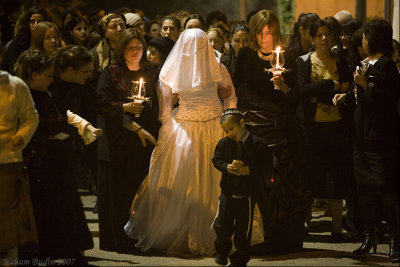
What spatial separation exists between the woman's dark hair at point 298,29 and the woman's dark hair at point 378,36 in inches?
65.9

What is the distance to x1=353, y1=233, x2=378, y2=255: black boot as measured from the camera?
30.2ft

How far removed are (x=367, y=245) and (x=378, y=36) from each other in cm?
222

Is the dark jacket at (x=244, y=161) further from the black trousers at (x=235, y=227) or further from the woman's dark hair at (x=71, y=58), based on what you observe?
the woman's dark hair at (x=71, y=58)

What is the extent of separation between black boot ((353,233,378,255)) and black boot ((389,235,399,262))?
32cm

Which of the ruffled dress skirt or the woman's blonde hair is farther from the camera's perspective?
the woman's blonde hair

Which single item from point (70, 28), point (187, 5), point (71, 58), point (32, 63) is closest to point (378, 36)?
point (71, 58)

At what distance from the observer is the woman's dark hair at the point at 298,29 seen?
35.7 feet

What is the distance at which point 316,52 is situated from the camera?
396 inches

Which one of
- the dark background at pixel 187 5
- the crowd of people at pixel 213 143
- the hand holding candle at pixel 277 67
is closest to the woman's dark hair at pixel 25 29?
the crowd of people at pixel 213 143

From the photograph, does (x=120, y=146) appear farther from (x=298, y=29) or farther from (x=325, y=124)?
(x=298, y=29)

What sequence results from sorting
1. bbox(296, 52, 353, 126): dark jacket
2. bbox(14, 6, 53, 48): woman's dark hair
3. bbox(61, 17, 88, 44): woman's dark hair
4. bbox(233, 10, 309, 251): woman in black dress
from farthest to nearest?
bbox(61, 17, 88, 44): woman's dark hair
bbox(14, 6, 53, 48): woman's dark hair
bbox(296, 52, 353, 126): dark jacket
bbox(233, 10, 309, 251): woman in black dress

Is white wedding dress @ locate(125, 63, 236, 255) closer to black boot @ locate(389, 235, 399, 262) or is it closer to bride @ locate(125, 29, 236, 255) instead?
bride @ locate(125, 29, 236, 255)

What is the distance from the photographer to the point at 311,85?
32.0ft

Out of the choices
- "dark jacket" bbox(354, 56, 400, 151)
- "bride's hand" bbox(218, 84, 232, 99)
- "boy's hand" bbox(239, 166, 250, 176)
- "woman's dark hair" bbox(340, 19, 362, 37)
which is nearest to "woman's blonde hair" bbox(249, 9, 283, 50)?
"bride's hand" bbox(218, 84, 232, 99)
